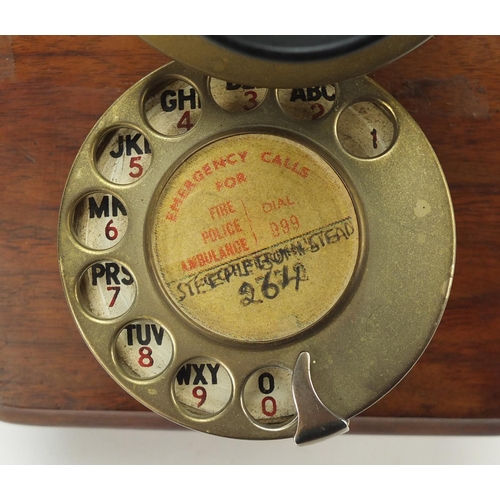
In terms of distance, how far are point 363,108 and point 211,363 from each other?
41 centimetres

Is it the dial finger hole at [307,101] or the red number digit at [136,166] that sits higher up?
the dial finger hole at [307,101]

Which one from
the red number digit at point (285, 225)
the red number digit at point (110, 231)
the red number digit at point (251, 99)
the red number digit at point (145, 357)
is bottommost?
the red number digit at point (145, 357)

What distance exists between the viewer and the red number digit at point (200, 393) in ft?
2.78

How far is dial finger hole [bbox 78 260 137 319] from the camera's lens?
2.78 feet

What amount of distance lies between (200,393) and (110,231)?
26cm

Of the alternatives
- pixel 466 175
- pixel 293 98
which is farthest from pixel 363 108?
pixel 466 175

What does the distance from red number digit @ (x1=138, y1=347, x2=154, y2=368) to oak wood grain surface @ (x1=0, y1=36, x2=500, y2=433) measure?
0.13 metres

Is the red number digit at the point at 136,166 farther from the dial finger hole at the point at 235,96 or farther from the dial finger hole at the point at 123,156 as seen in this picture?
the dial finger hole at the point at 235,96

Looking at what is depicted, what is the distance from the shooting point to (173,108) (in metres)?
0.85

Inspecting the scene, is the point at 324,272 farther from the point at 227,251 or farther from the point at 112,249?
the point at 112,249

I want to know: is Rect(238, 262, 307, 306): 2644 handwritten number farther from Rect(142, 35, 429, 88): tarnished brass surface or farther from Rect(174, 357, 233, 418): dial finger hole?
Rect(142, 35, 429, 88): tarnished brass surface

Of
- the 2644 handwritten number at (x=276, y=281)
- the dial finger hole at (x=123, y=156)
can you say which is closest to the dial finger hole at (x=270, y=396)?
the 2644 handwritten number at (x=276, y=281)

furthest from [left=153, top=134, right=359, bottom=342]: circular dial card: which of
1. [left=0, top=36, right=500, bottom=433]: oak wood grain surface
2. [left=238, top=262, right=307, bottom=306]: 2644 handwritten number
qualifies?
[left=0, top=36, right=500, bottom=433]: oak wood grain surface

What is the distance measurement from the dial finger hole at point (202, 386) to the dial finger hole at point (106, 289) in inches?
4.9
